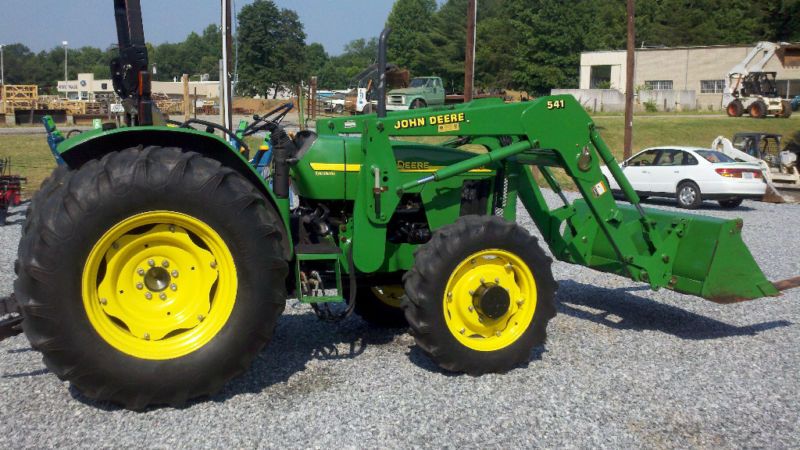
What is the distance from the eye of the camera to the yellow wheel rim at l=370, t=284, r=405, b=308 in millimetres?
6594

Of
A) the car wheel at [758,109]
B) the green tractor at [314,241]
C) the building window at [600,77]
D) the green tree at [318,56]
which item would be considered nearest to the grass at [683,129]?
the car wheel at [758,109]

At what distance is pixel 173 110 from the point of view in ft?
167

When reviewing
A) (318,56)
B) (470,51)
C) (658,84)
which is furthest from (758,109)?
(318,56)

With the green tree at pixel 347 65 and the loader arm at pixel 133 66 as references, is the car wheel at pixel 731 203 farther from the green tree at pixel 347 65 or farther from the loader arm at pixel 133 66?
the green tree at pixel 347 65

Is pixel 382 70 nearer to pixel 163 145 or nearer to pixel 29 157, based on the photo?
pixel 163 145

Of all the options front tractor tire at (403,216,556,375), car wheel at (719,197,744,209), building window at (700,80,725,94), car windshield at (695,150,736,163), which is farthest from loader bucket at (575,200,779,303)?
building window at (700,80,725,94)

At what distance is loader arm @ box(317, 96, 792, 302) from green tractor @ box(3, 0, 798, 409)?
0.6 inches

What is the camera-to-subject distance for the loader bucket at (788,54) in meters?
44.8

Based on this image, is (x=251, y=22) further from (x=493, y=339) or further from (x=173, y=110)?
(x=493, y=339)

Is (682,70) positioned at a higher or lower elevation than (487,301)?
higher

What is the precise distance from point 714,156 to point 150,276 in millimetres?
16710

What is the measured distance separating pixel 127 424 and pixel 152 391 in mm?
226

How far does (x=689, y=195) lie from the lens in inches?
731

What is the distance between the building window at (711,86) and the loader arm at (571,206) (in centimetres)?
5903
